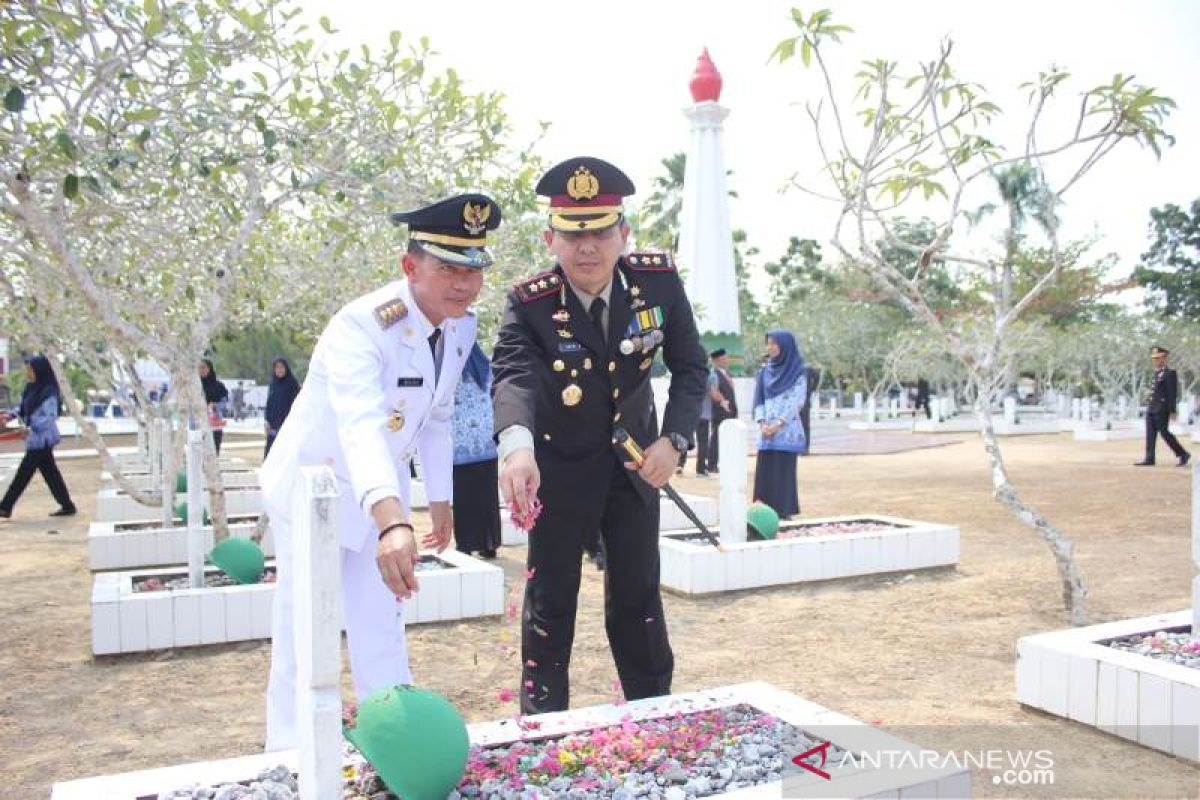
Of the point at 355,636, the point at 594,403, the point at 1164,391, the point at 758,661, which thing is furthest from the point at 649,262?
the point at 1164,391

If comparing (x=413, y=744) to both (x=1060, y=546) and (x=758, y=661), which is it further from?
(x=1060, y=546)

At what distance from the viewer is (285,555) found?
9.94 ft

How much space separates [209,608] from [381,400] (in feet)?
11.6

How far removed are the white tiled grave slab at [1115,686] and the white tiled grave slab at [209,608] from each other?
3.25m

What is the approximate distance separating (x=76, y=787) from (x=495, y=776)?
112 centimetres

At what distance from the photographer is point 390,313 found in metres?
2.91

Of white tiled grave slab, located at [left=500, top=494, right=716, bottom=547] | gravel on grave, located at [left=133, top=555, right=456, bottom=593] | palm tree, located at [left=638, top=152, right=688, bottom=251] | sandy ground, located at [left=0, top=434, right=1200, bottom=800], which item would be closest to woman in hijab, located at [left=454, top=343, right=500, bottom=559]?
sandy ground, located at [left=0, top=434, right=1200, bottom=800]

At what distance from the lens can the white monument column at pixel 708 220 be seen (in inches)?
1040

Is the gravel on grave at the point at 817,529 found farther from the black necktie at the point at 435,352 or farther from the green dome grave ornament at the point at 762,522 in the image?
the black necktie at the point at 435,352

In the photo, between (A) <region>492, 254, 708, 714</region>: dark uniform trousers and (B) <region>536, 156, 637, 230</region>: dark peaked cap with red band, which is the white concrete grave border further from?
(B) <region>536, 156, 637, 230</region>: dark peaked cap with red band

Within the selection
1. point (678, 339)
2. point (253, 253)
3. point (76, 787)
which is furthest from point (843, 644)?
point (253, 253)

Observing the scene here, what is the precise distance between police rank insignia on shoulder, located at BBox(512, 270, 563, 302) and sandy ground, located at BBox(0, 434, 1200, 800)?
6.89 feet

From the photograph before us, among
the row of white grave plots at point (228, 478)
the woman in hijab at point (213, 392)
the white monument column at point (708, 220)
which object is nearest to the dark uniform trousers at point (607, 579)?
the row of white grave plots at point (228, 478)

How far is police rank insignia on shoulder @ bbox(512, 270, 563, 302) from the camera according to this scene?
127 inches
